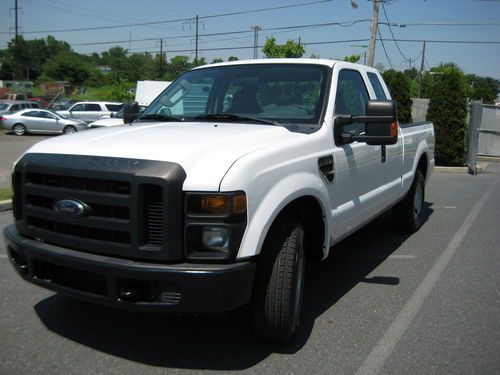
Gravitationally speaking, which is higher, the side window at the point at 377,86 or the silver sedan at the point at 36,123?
the side window at the point at 377,86

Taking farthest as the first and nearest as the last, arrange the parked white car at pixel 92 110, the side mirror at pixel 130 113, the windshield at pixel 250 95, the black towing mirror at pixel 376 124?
the parked white car at pixel 92 110, the side mirror at pixel 130 113, the windshield at pixel 250 95, the black towing mirror at pixel 376 124

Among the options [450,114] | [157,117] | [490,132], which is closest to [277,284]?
[157,117]

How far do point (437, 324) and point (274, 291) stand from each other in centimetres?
Answer: 149

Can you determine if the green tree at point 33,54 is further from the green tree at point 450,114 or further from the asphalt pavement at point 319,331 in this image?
the asphalt pavement at point 319,331

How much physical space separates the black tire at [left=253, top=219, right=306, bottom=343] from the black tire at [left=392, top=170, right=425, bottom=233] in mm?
3545

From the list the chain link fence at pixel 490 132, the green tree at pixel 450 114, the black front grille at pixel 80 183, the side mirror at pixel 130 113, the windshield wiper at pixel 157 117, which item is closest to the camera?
the black front grille at pixel 80 183

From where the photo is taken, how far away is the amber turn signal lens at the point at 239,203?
2.74m

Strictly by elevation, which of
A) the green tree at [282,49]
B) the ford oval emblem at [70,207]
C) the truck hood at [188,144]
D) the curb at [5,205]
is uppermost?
the green tree at [282,49]

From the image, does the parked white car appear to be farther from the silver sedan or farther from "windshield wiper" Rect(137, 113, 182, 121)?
"windshield wiper" Rect(137, 113, 182, 121)

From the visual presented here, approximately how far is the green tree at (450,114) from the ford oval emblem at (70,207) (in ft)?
41.7

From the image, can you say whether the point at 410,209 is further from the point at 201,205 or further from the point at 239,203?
the point at 201,205

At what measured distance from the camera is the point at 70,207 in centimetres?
295

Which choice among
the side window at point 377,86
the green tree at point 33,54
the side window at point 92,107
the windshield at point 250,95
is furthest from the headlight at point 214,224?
the green tree at point 33,54

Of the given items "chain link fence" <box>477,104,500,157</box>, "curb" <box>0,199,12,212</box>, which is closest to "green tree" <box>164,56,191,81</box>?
"chain link fence" <box>477,104,500,157</box>
